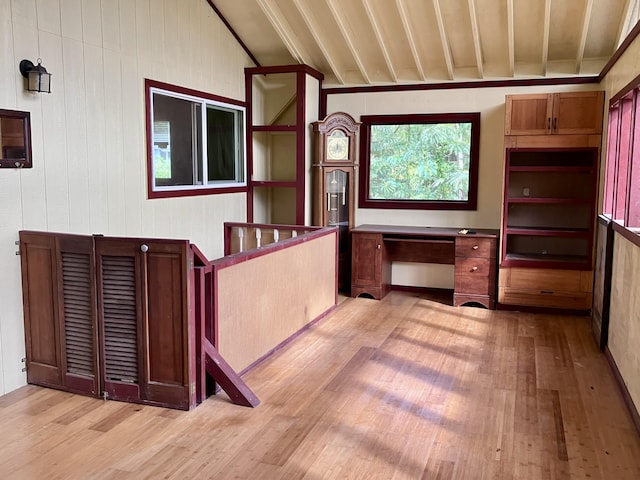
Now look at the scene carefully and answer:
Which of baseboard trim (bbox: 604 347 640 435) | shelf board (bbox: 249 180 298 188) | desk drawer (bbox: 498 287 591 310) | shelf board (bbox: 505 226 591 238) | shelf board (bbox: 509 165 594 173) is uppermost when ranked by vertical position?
shelf board (bbox: 509 165 594 173)

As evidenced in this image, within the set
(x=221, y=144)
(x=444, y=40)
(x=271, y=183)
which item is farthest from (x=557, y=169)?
(x=221, y=144)

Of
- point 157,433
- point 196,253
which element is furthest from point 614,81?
point 157,433

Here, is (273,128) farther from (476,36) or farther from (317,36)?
(476,36)

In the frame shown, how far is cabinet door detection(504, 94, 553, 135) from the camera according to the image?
5707 mm

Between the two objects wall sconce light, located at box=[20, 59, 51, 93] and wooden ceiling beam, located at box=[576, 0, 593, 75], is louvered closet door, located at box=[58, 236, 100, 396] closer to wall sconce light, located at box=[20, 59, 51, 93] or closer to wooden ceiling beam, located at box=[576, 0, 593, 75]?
wall sconce light, located at box=[20, 59, 51, 93]

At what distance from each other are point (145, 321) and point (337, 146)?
397 cm

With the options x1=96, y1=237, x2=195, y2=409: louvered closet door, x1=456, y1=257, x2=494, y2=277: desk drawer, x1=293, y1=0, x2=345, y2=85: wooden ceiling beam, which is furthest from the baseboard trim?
x1=293, y1=0, x2=345, y2=85: wooden ceiling beam

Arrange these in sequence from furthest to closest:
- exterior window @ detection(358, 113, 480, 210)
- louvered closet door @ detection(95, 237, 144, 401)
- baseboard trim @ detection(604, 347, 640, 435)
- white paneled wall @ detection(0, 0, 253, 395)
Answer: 1. exterior window @ detection(358, 113, 480, 210)
2. white paneled wall @ detection(0, 0, 253, 395)
3. louvered closet door @ detection(95, 237, 144, 401)
4. baseboard trim @ detection(604, 347, 640, 435)

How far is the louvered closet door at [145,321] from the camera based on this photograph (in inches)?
132

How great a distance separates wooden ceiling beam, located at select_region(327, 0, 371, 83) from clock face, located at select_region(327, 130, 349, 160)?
73 cm

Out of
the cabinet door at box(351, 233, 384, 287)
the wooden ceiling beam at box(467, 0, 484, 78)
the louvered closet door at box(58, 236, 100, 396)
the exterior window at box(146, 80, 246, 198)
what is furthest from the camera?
the cabinet door at box(351, 233, 384, 287)

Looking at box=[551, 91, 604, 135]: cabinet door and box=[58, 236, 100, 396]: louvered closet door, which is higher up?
box=[551, 91, 604, 135]: cabinet door

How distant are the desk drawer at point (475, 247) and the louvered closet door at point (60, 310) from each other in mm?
3890

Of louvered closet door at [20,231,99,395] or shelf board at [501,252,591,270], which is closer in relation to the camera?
louvered closet door at [20,231,99,395]
